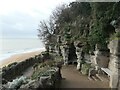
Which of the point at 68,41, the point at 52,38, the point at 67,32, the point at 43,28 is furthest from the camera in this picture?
the point at 43,28

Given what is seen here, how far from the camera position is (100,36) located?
15023 mm

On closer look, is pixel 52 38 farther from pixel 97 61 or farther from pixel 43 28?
pixel 97 61

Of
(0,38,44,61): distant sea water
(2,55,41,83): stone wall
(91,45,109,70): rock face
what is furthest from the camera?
(0,38,44,61): distant sea water

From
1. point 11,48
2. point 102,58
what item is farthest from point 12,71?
point 11,48

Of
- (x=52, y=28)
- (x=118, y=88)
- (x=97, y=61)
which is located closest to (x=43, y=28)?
(x=52, y=28)

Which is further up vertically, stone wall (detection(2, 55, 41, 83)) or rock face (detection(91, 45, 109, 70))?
rock face (detection(91, 45, 109, 70))

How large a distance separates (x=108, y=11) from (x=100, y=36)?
189 centimetres

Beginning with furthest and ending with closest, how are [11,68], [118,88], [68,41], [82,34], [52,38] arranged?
[52,38] → [68,41] → [82,34] → [11,68] → [118,88]

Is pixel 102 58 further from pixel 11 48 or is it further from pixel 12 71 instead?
pixel 11 48

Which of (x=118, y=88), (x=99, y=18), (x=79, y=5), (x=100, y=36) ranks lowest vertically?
(x=118, y=88)

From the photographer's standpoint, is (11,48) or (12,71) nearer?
(12,71)

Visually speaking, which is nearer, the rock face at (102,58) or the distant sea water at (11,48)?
the rock face at (102,58)

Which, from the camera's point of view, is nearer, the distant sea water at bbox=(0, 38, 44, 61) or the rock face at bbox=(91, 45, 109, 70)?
the rock face at bbox=(91, 45, 109, 70)

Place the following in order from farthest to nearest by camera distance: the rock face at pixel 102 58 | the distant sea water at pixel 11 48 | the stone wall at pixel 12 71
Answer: the distant sea water at pixel 11 48 < the stone wall at pixel 12 71 < the rock face at pixel 102 58
